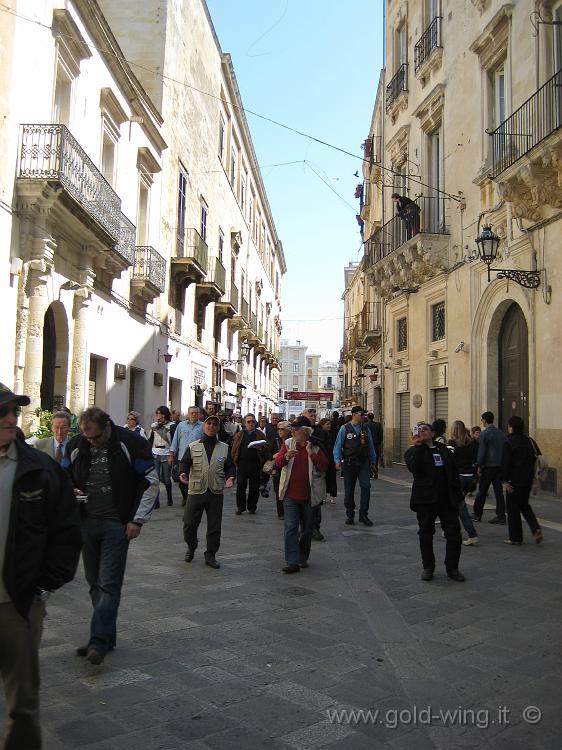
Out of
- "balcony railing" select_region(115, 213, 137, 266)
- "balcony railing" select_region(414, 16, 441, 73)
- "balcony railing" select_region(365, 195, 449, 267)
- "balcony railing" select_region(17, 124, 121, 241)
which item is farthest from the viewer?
"balcony railing" select_region(414, 16, 441, 73)

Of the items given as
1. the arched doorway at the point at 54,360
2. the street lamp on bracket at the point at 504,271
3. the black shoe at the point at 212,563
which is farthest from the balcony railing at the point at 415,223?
the black shoe at the point at 212,563

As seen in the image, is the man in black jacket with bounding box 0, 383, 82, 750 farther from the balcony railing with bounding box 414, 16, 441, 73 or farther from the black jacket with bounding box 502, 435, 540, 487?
the balcony railing with bounding box 414, 16, 441, 73

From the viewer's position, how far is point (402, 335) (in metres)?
21.8

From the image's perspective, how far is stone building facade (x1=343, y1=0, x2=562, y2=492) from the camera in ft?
41.1

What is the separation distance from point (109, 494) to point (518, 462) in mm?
5476

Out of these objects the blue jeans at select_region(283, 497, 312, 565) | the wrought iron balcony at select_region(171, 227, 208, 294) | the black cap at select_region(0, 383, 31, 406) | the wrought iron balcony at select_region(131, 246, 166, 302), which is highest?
the wrought iron balcony at select_region(171, 227, 208, 294)

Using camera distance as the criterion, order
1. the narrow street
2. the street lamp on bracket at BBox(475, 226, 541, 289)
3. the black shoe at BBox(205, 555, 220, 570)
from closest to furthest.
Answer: the narrow street
the black shoe at BBox(205, 555, 220, 570)
the street lamp on bracket at BBox(475, 226, 541, 289)

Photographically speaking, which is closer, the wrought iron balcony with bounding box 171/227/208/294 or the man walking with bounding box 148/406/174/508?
the man walking with bounding box 148/406/174/508

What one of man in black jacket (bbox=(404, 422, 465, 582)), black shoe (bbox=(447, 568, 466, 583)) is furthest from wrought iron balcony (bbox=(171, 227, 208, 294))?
black shoe (bbox=(447, 568, 466, 583))

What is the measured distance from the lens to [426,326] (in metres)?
19.1

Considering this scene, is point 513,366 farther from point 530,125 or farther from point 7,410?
point 7,410

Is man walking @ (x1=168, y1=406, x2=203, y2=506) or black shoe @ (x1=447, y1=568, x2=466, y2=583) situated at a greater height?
man walking @ (x1=168, y1=406, x2=203, y2=506)

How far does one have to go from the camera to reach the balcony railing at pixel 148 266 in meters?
17.4

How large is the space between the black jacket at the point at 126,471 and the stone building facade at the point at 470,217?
9.46 m
